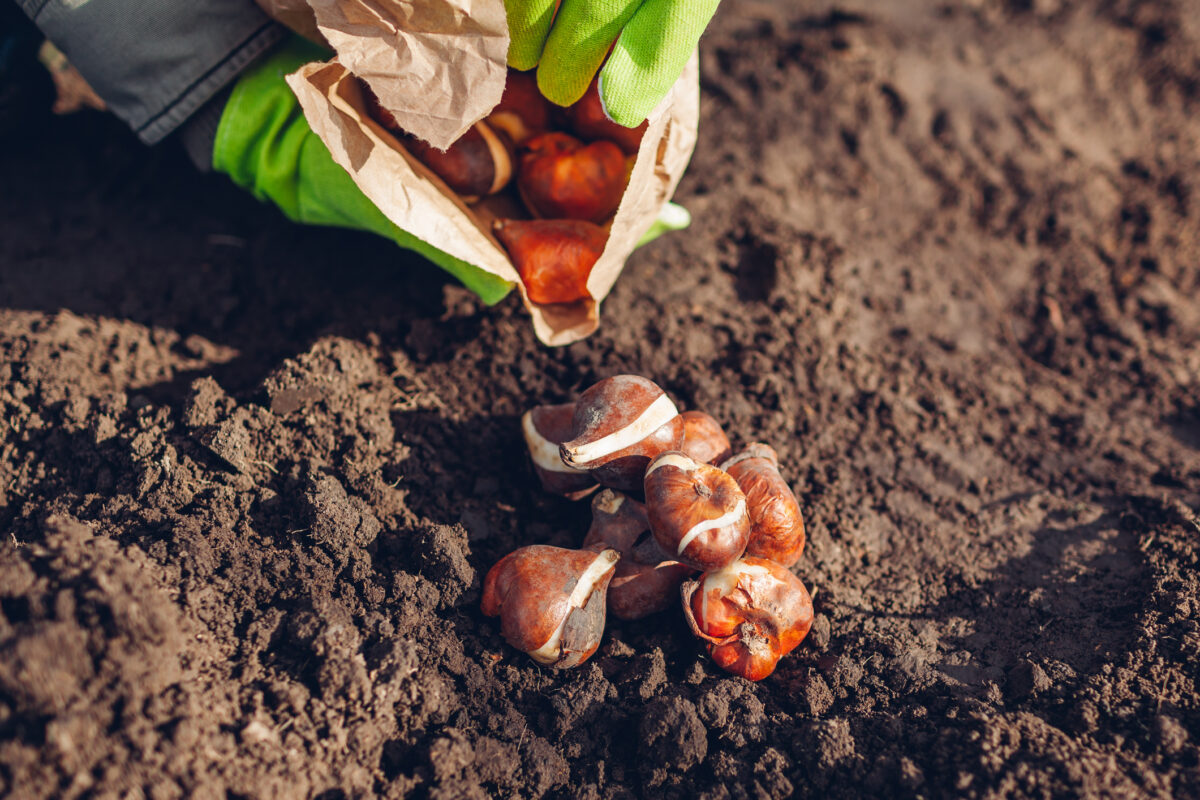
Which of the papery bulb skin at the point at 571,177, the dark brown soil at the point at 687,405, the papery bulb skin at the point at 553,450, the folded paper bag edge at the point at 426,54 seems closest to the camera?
the dark brown soil at the point at 687,405

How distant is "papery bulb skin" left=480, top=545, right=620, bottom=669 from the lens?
1990mm

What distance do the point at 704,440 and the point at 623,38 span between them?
49.1 inches

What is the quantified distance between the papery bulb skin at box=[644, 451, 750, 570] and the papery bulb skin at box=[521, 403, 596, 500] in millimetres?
317

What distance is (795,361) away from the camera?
2.91 m

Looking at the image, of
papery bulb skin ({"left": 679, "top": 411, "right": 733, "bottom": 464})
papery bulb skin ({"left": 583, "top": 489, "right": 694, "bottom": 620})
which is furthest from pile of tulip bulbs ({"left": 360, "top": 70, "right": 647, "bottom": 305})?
papery bulb skin ({"left": 583, "top": 489, "right": 694, "bottom": 620})

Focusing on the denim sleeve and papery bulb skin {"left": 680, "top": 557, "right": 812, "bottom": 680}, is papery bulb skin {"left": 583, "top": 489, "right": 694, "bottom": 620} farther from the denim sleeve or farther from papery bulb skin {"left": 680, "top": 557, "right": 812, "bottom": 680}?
the denim sleeve

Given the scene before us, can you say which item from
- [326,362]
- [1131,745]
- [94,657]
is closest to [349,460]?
[326,362]

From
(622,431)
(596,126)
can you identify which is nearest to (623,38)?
(596,126)

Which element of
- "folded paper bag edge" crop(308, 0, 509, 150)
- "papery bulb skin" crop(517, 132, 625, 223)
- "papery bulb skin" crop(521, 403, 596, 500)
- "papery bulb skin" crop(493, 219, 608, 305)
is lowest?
"papery bulb skin" crop(521, 403, 596, 500)

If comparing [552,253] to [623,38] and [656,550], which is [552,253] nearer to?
[623,38]

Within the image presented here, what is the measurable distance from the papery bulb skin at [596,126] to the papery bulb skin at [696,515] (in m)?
1.30

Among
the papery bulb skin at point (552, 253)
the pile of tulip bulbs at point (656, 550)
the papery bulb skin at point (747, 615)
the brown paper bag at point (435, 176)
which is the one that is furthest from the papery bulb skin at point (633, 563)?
the papery bulb skin at point (552, 253)

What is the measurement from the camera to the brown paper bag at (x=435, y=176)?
7.03 feet

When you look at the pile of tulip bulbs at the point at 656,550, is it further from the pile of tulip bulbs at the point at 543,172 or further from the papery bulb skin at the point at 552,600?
the pile of tulip bulbs at the point at 543,172
